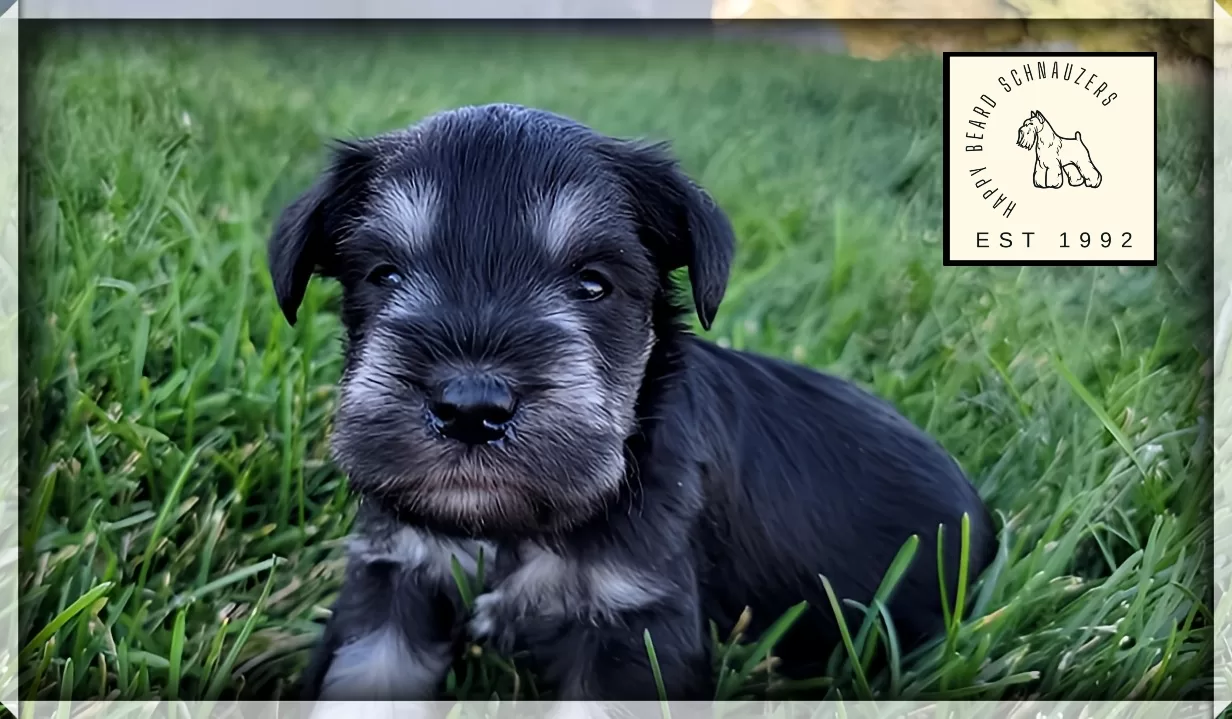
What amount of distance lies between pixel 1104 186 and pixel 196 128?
163 centimetres

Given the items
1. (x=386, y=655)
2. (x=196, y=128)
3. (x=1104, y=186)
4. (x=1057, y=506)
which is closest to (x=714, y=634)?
(x=386, y=655)

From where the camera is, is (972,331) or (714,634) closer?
(714,634)

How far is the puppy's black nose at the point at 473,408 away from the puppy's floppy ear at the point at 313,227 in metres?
0.41

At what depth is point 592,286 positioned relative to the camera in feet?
5.79

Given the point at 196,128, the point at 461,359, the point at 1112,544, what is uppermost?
the point at 196,128

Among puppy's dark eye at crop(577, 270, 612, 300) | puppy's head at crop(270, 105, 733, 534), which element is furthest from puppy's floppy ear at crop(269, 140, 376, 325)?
puppy's dark eye at crop(577, 270, 612, 300)

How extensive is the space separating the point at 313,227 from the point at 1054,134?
129 centimetres

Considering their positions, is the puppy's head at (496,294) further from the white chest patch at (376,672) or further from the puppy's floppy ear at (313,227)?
the white chest patch at (376,672)

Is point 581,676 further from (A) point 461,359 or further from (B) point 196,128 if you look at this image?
(B) point 196,128

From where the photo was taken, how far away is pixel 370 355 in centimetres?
172

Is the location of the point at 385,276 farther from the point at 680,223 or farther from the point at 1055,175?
the point at 1055,175

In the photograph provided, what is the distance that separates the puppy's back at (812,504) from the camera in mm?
1929

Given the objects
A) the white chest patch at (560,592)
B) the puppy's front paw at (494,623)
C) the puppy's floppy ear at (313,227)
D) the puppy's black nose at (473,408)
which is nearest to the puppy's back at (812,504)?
the white chest patch at (560,592)

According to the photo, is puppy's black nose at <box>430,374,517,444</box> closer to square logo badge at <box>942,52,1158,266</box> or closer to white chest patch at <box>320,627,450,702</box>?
white chest patch at <box>320,627,450,702</box>
